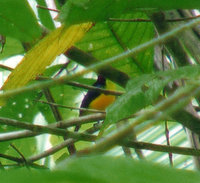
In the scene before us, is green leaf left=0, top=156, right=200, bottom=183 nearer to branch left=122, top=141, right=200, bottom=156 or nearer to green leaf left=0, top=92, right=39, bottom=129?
branch left=122, top=141, right=200, bottom=156

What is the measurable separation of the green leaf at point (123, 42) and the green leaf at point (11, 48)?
30cm

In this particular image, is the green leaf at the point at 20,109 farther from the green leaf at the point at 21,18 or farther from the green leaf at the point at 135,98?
the green leaf at the point at 21,18

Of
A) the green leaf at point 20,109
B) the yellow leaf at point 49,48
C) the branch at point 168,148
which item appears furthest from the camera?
the green leaf at point 20,109

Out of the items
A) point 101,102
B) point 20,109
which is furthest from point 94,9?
point 101,102

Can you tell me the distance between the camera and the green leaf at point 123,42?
39.9 inches

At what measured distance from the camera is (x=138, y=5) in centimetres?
37

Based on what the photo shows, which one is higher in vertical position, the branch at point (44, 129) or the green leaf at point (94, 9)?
the green leaf at point (94, 9)

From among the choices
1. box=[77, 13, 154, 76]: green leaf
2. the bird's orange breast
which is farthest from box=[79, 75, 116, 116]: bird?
box=[77, 13, 154, 76]: green leaf

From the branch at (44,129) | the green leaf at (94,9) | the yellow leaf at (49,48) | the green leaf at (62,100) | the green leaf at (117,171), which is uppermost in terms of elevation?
→ the green leaf at (94,9)

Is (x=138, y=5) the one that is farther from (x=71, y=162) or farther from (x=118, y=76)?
(x=118, y=76)

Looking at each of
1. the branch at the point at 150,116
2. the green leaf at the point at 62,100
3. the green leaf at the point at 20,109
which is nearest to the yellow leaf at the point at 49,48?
the branch at the point at 150,116

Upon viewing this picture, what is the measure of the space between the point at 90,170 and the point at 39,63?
0.40 metres

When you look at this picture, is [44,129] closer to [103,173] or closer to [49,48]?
[49,48]

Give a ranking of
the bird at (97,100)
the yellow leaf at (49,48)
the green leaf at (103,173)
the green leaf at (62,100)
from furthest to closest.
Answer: the bird at (97,100), the green leaf at (62,100), the yellow leaf at (49,48), the green leaf at (103,173)
